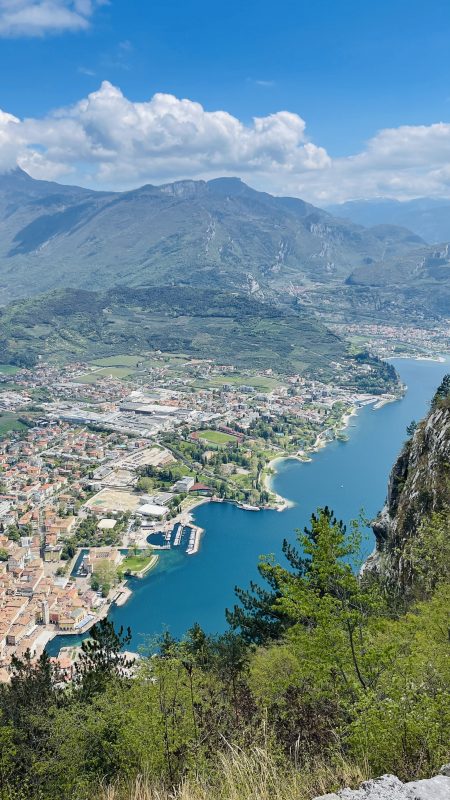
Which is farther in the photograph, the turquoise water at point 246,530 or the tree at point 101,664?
the turquoise water at point 246,530

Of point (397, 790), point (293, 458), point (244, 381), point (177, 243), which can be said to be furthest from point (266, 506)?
point (177, 243)

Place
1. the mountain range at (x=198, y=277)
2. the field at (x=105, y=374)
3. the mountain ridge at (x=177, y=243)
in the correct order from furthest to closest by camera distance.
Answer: the mountain ridge at (x=177, y=243) → the mountain range at (x=198, y=277) → the field at (x=105, y=374)

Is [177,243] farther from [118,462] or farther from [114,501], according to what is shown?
[114,501]

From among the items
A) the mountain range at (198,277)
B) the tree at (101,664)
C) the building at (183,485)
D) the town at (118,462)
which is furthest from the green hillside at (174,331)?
the tree at (101,664)

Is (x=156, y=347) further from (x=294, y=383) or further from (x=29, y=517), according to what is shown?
(x=29, y=517)

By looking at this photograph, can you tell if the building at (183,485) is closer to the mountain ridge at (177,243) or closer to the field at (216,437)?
the field at (216,437)

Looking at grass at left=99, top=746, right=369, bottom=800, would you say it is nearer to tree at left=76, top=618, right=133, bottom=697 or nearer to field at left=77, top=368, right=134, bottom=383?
tree at left=76, top=618, right=133, bottom=697

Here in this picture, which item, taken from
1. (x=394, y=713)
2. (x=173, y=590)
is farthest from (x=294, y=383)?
(x=394, y=713)
